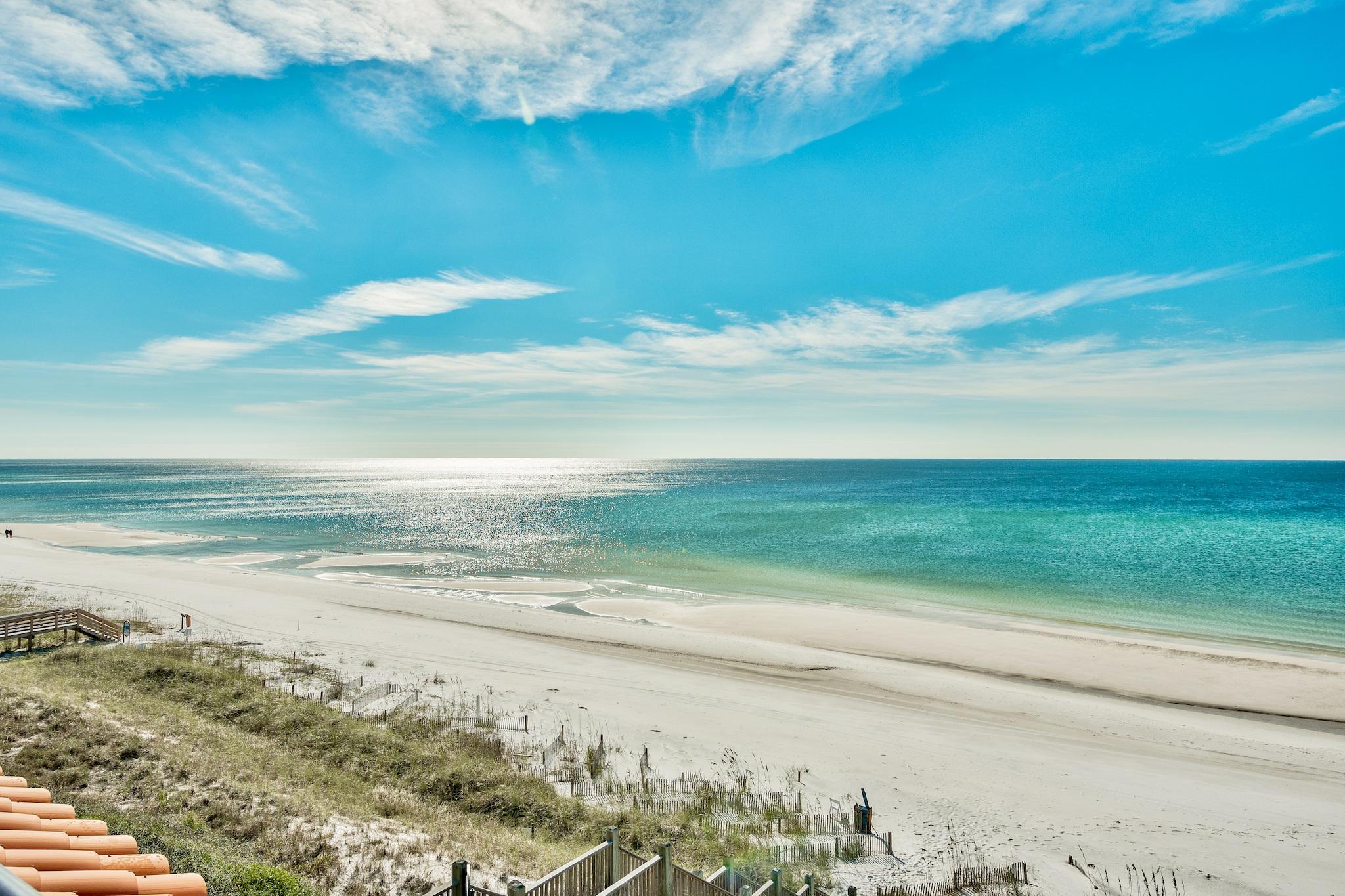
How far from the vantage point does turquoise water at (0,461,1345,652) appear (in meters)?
42.4

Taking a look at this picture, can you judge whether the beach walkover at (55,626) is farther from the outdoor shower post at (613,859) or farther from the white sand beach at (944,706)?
the outdoor shower post at (613,859)

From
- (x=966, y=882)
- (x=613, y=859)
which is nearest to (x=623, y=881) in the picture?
(x=613, y=859)

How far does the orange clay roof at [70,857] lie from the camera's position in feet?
14.8

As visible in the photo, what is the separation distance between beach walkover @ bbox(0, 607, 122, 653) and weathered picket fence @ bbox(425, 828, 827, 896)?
24.8 metres

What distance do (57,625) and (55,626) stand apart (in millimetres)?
72

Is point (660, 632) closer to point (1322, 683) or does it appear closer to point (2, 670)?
point (2, 670)

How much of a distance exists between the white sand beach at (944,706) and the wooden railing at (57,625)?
4.36m

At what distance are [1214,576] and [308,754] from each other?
5699 cm

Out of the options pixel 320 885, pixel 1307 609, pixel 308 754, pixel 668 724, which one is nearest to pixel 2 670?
pixel 308 754

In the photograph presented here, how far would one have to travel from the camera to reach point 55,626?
25.3 meters

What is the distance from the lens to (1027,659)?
29.7 meters

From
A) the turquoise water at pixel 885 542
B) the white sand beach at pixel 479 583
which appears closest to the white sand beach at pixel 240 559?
the turquoise water at pixel 885 542

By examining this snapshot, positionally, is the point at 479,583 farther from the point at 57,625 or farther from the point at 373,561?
the point at 57,625

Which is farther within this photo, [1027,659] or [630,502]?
[630,502]
